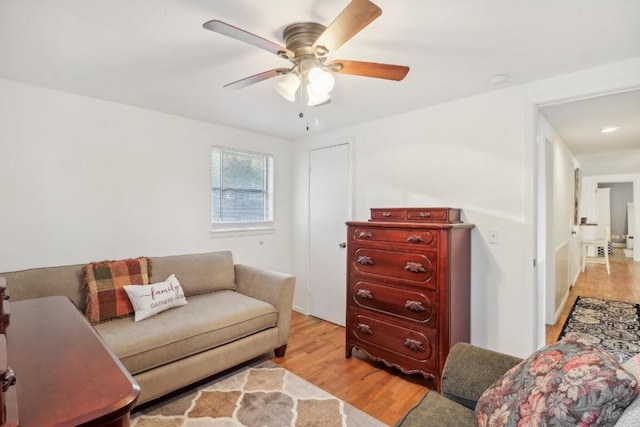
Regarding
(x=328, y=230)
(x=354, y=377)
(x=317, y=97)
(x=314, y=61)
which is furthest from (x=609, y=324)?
(x=314, y=61)

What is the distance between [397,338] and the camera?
2473 millimetres

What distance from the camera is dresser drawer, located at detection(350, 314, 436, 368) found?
7.54 feet

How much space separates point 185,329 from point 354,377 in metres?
1.36

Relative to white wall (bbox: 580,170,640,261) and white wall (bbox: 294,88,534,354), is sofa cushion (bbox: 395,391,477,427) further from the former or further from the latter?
white wall (bbox: 580,170,640,261)

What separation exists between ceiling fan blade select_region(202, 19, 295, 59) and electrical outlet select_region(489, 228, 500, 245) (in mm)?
2061

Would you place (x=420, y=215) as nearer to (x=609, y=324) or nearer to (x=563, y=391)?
(x=563, y=391)

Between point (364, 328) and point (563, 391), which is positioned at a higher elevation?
point (563, 391)

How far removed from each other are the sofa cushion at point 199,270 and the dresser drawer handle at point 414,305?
70.8 inches

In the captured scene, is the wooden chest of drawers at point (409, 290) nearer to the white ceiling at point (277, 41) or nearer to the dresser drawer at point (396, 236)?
the dresser drawer at point (396, 236)

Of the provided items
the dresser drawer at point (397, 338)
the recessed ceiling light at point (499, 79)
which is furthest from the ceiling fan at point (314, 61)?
the dresser drawer at point (397, 338)

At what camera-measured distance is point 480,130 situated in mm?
2607

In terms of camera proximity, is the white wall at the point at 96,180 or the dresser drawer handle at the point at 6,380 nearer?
the dresser drawer handle at the point at 6,380

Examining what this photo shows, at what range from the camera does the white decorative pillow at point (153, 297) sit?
2383 millimetres

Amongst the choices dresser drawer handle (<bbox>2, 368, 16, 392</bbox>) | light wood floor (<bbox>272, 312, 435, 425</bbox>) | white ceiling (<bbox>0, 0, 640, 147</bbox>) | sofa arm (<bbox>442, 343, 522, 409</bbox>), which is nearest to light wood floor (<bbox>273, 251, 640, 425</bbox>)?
light wood floor (<bbox>272, 312, 435, 425</bbox>)
